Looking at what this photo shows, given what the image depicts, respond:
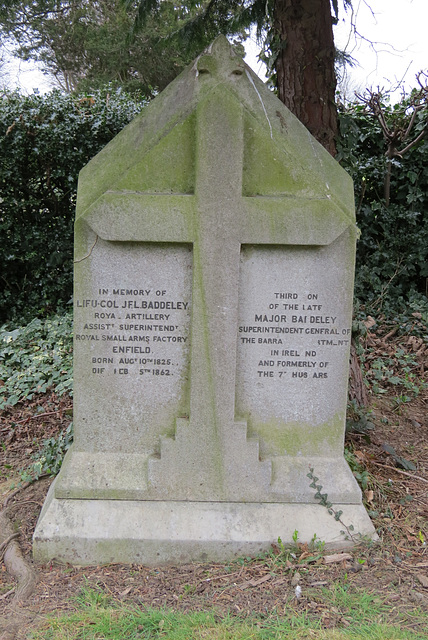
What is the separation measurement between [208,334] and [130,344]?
43 centimetres

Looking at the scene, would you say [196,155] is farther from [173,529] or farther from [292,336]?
[173,529]

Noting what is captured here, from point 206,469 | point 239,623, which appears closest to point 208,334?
point 206,469

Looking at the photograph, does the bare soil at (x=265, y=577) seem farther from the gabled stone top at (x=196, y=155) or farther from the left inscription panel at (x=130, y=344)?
the gabled stone top at (x=196, y=155)

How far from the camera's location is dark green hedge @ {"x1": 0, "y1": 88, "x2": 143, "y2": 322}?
593cm

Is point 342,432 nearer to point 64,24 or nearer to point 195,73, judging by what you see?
point 195,73

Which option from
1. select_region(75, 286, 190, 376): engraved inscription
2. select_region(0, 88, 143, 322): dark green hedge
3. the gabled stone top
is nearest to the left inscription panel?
select_region(75, 286, 190, 376): engraved inscription

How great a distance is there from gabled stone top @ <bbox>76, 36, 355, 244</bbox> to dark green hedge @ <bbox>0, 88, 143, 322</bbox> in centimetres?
393

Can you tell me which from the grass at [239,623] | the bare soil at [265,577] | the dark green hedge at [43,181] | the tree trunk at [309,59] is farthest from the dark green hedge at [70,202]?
the grass at [239,623]

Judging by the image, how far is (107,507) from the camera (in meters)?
2.57

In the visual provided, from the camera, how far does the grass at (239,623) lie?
1.98 meters

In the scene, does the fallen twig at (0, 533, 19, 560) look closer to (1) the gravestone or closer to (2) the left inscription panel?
(1) the gravestone

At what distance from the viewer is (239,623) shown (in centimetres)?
205

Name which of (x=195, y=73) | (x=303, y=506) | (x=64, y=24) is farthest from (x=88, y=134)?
(x=64, y=24)

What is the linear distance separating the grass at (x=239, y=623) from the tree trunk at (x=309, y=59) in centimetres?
336
